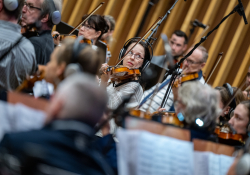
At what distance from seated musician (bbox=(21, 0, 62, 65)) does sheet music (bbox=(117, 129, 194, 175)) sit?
951 millimetres

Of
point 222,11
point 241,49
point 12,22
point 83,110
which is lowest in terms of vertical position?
point 83,110

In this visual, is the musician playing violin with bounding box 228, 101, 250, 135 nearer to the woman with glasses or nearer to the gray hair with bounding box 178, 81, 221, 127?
the gray hair with bounding box 178, 81, 221, 127

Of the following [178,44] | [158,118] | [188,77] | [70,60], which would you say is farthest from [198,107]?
[178,44]

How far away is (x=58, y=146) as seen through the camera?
3.34 feet

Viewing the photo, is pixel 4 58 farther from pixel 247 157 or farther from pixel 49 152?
pixel 247 157

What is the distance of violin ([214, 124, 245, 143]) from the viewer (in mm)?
1985

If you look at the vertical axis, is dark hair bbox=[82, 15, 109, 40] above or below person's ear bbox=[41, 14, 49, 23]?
above

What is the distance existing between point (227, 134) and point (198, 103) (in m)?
0.55

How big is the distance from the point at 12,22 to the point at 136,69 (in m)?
1.05

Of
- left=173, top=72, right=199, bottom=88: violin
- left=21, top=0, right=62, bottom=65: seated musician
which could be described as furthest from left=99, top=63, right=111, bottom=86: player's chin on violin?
left=173, top=72, right=199, bottom=88: violin

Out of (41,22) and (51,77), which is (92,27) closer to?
(41,22)

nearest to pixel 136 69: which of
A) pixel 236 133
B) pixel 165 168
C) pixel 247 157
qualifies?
pixel 236 133

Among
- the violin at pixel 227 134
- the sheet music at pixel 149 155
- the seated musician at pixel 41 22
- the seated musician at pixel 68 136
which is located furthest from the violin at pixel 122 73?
the seated musician at pixel 68 136

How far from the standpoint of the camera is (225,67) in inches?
179
